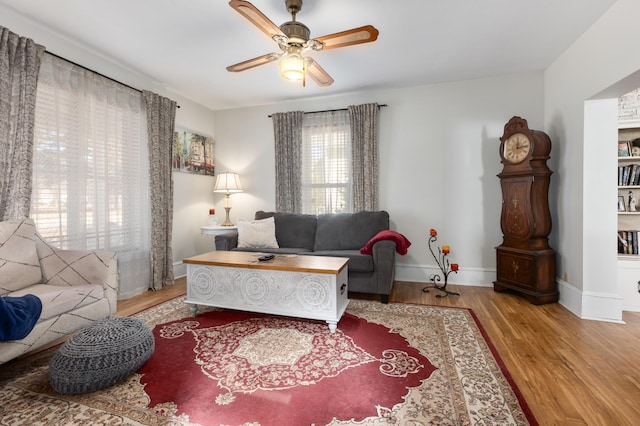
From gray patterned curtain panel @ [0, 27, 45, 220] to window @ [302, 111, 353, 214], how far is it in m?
2.92

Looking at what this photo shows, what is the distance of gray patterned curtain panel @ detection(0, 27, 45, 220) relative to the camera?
2.29 m

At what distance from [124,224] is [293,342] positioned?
2491 millimetres

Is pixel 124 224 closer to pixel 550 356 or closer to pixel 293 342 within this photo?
pixel 293 342

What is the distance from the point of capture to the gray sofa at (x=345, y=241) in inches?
119

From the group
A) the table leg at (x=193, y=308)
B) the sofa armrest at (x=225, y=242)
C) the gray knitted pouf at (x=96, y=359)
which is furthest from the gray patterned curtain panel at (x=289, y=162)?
the gray knitted pouf at (x=96, y=359)

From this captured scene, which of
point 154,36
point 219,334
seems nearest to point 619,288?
point 219,334

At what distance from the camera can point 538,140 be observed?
120 inches

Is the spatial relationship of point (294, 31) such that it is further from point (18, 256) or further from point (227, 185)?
point (227, 185)

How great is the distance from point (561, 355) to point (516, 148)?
2.12 meters

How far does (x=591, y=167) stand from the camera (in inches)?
107

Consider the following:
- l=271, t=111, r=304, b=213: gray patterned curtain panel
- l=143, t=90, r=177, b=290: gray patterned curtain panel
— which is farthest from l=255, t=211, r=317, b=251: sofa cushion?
l=143, t=90, r=177, b=290: gray patterned curtain panel

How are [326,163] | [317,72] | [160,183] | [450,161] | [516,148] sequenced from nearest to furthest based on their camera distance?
1. [317,72]
2. [516,148]
3. [160,183]
4. [450,161]
5. [326,163]

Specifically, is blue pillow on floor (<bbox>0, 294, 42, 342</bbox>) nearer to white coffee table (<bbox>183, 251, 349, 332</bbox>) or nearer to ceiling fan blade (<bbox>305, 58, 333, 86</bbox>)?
white coffee table (<bbox>183, 251, 349, 332</bbox>)

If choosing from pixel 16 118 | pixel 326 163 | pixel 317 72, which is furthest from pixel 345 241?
pixel 16 118
